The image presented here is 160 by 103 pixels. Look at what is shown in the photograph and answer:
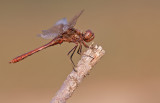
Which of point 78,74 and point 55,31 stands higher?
point 55,31

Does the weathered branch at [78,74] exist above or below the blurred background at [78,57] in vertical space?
below

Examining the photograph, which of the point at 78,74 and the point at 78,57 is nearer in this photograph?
the point at 78,74

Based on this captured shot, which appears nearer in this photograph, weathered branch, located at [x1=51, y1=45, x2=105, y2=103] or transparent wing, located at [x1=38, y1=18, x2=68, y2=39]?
weathered branch, located at [x1=51, y1=45, x2=105, y2=103]

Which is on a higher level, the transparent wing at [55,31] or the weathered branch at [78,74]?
the transparent wing at [55,31]

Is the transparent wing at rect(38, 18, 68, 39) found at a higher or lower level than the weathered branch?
higher

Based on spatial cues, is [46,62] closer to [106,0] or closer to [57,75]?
[57,75]

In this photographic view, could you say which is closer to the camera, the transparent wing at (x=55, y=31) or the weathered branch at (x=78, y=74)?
the weathered branch at (x=78, y=74)

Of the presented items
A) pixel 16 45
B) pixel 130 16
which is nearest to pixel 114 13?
pixel 130 16

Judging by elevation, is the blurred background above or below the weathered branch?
above
